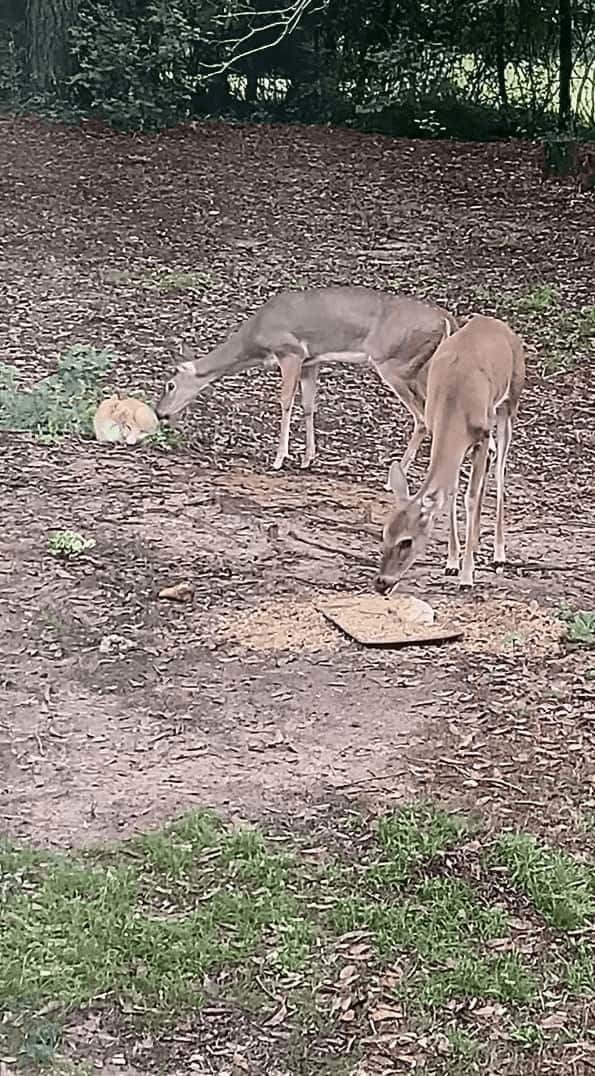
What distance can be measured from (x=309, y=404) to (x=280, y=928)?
16.2 ft

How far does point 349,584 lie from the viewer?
6.84 metres

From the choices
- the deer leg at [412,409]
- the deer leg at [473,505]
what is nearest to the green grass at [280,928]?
the deer leg at [473,505]

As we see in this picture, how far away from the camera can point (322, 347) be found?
8820 mm

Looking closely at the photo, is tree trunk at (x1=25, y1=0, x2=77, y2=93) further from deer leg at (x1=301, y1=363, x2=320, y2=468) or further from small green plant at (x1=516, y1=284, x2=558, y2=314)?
deer leg at (x1=301, y1=363, x2=320, y2=468)

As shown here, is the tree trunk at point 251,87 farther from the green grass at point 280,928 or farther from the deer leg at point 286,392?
the green grass at point 280,928

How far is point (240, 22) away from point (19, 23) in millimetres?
2399

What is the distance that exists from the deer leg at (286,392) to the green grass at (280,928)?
4.04 meters

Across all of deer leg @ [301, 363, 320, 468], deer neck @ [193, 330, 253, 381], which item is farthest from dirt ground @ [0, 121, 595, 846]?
deer neck @ [193, 330, 253, 381]

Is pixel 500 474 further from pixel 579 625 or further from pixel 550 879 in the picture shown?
pixel 550 879

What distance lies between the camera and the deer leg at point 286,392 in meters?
8.70

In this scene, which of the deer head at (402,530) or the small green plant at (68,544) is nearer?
the deer head at (402,530)

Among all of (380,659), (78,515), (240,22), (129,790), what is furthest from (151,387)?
(240,22)

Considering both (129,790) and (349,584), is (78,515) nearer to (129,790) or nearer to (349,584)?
(349,584)

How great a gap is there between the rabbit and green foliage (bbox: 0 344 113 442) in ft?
0.40
